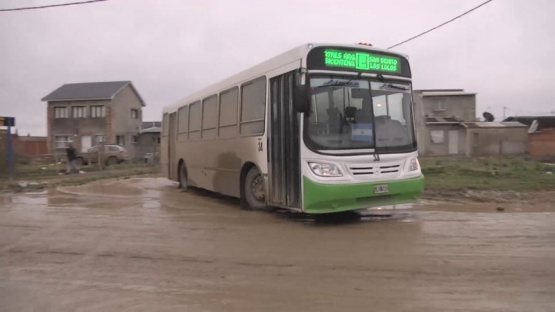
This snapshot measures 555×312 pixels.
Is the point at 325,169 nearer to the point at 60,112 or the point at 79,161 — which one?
the point at 79,161

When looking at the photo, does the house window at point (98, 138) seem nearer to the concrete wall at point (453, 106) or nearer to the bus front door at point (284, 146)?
the concrete wall at point (453, 106)

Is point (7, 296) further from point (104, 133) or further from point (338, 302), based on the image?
point (104, 133)

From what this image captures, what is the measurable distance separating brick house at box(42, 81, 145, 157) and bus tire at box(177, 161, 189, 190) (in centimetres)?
3173

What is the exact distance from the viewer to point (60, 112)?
45875 millimetres

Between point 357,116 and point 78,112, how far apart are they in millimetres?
42872

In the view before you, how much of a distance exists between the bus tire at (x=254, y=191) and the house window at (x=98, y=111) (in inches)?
1520

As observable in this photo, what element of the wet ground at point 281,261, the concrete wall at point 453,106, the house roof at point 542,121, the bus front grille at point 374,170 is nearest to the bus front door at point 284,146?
the wet ground at point 281,261

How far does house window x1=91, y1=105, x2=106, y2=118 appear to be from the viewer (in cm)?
4491

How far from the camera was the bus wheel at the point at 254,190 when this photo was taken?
9336 millimetres

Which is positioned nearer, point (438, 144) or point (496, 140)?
point (496, 140)

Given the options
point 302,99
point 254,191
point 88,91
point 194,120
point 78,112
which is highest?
point 88,91

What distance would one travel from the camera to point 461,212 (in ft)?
30.7

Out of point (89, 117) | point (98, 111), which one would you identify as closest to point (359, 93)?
point (98, 111)

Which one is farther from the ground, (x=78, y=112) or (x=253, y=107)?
(x=78, y=112)
